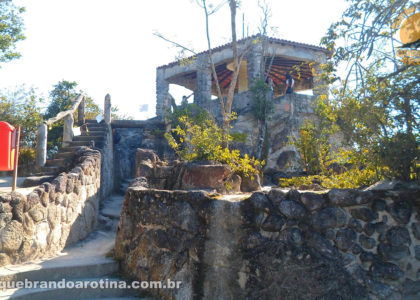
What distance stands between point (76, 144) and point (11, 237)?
5.44 m

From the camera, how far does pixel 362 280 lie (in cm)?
331

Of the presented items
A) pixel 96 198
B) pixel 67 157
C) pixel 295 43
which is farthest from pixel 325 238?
pixel 295 43

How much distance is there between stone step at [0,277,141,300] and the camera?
167 inches

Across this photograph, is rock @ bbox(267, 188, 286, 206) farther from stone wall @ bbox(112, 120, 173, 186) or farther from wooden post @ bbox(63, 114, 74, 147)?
stone wall @ bbox(112, 120, 173, 186)

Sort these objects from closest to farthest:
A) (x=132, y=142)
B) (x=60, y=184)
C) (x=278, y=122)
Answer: (x=60, y=184) < (x=132, y=142) < (x=278, y=122)

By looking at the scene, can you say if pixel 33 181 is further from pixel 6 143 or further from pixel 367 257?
pixel 367 257

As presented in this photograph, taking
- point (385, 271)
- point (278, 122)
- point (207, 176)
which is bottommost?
point (385, 271)

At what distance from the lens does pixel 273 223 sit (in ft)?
A: 12.2

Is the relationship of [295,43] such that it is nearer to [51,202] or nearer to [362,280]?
[51,202]

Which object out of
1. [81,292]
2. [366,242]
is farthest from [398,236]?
[81,292]

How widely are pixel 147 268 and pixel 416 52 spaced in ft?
13.0

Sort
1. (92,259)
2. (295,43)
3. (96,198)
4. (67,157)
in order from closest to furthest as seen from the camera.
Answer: (92,259)
(96,198)
(67,157)
(295,43)

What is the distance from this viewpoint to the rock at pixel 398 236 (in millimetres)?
3295

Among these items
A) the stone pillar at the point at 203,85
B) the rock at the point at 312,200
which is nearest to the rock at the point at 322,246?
the rock at the point at 312,200
